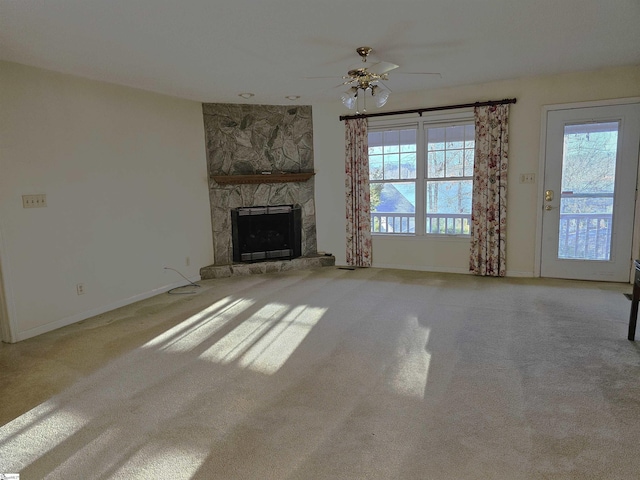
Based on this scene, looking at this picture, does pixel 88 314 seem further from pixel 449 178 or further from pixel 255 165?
pixel 449 178

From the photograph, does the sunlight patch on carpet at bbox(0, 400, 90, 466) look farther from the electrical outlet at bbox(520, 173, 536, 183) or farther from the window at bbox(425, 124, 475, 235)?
the electrical outlet at bbox(520, 173, 536, 183)

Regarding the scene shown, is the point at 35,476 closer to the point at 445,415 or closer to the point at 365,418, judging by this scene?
the point at 365,418

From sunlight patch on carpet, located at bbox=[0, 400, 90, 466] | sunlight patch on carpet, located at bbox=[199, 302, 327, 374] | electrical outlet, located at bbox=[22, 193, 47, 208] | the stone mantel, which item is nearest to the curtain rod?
the stone mantel

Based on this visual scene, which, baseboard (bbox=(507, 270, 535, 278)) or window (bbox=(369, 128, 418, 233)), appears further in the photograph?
window (bbox=(369, 128, 418, 233))

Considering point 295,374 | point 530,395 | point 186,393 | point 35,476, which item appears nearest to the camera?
point 35,476

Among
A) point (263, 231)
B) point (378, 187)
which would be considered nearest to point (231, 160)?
point (263, 231)

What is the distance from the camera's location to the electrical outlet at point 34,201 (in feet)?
11.2

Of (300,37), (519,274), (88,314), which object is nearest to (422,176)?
(519,274)

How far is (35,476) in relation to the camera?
1743 millimetres

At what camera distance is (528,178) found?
15.8 ft

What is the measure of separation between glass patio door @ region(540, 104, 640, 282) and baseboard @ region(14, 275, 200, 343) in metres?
4.84

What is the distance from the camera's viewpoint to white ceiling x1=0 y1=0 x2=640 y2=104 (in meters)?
2.58

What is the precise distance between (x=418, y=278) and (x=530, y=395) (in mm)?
2843

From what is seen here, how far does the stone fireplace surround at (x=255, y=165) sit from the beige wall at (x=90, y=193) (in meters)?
0.29
